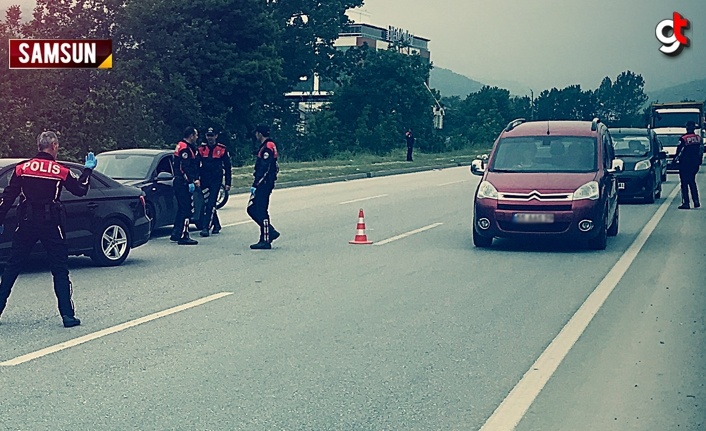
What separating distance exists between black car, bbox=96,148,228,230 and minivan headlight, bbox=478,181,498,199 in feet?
14.3

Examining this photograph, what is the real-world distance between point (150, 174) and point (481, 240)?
5.55 m

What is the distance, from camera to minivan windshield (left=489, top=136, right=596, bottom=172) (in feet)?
50.6

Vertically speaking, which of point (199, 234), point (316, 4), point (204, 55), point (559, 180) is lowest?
point (199, 234)

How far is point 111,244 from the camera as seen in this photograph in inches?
512

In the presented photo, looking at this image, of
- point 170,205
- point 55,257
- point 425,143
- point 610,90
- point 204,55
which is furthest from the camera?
point 610,90

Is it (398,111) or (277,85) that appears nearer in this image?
(277,85)

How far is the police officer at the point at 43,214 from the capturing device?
28.6 feet

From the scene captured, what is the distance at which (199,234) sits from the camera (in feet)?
56.2

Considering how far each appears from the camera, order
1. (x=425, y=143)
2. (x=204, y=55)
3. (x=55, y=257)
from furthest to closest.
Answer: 1. (x=425, y=143)
2. (x=204, y=55)
3. (x=55, y=257)

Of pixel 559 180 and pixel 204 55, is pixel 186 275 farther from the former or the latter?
pixel 204 55

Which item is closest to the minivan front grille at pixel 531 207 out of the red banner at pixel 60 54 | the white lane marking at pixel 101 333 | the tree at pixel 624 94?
the white lane marking at pixel 101 333

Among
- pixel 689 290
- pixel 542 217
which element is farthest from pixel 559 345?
pixel 542 217

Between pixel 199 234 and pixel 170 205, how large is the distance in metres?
0.71

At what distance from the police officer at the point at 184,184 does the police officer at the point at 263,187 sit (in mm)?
1278
